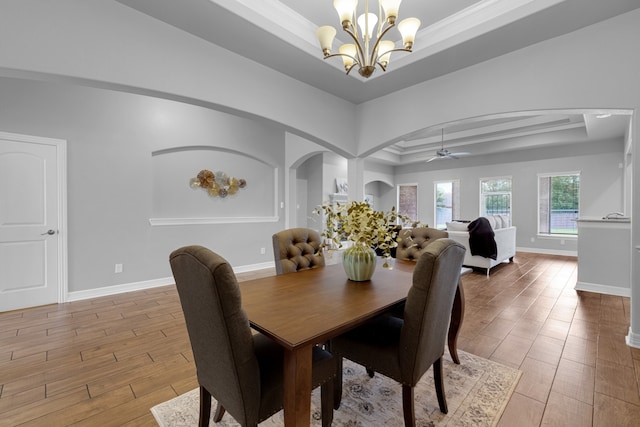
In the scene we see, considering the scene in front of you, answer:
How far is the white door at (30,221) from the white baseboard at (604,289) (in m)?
7.03

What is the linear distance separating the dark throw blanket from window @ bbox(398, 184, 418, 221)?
4863 millimetres

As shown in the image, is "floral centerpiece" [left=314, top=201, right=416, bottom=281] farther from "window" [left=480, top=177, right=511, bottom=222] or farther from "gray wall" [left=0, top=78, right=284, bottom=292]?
"window" [left=480, top=177, right=511, bottom=222]

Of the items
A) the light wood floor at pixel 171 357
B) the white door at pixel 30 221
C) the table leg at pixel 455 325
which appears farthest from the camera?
the white door at pixel 30 221

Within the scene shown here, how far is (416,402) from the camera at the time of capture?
176 cm

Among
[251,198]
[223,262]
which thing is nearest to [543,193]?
[251,198]

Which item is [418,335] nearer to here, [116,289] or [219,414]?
[219,414]

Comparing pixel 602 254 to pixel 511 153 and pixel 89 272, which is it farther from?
pixel 89 272

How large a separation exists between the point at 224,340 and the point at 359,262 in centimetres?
96

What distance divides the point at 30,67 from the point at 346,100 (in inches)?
129

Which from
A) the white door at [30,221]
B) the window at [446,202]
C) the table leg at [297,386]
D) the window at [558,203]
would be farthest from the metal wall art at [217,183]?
the window at [558,203]

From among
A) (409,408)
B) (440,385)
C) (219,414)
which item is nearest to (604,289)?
(440,385)

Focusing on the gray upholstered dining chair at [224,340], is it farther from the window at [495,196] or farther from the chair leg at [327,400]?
the window at [495,196]

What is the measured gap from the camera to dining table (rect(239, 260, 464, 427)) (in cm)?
105

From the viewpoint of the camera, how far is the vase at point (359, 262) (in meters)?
1.79
